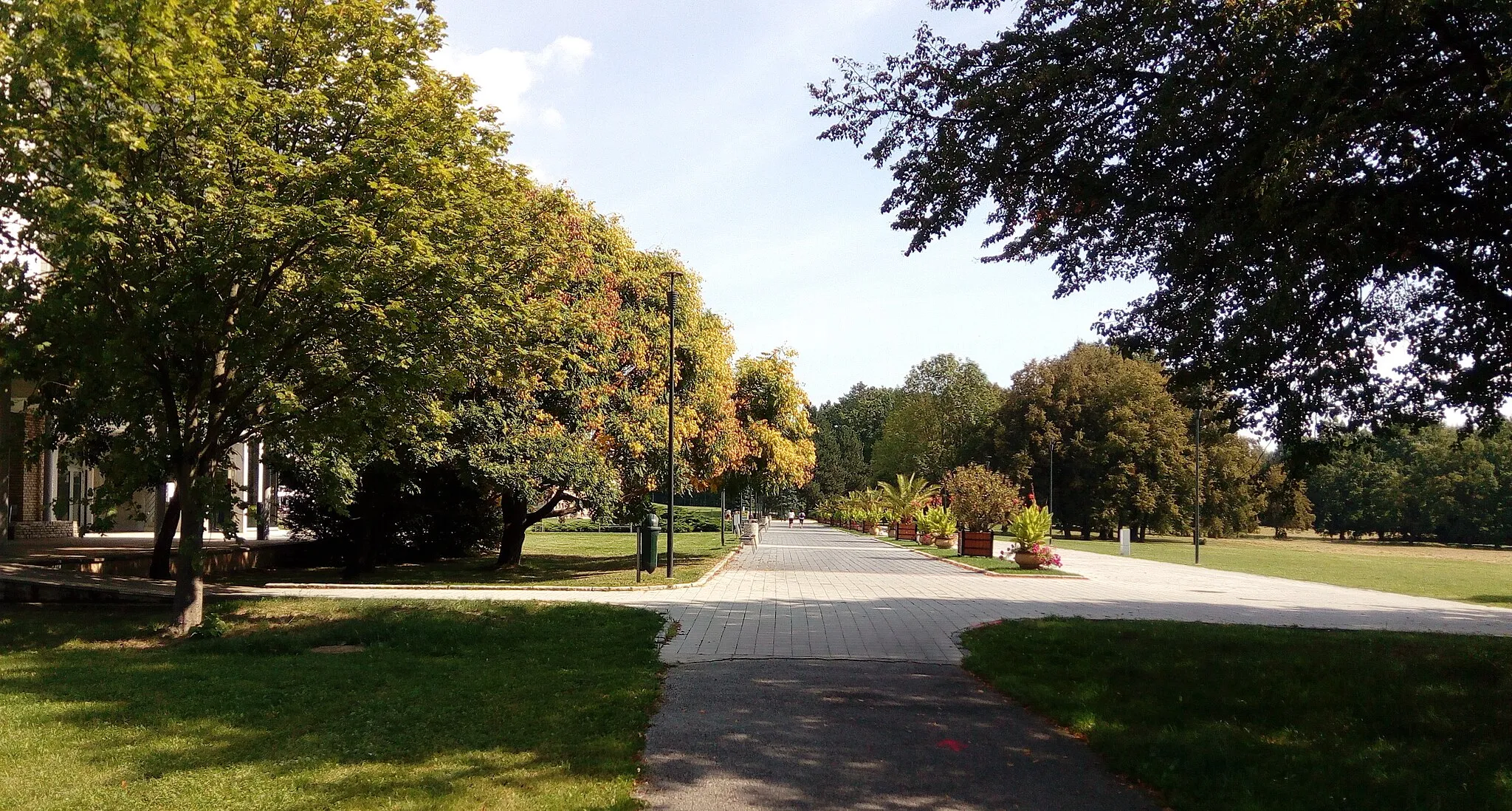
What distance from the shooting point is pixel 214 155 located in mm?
10188

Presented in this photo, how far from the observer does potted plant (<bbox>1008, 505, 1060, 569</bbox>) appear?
25.8m

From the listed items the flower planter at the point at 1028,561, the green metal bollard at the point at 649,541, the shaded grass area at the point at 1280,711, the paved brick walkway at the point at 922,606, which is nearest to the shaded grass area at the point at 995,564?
the flower planter at the point at 1028,561

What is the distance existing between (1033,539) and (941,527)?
1132cm

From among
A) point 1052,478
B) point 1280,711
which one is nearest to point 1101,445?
point 1052,478

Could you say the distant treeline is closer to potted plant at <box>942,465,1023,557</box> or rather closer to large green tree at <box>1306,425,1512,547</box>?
large green tree at <box>1306,425,1512,547</box>

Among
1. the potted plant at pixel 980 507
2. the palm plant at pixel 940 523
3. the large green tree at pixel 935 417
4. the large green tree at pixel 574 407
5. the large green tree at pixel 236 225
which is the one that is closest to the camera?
the large green tree at pixel 236 225

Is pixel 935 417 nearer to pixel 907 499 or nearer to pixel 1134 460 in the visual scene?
pixel 1134 460

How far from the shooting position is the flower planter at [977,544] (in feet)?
99.2

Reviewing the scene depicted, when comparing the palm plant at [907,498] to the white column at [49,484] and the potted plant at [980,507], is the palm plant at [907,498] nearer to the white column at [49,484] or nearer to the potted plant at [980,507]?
the potted plant at [980,507]

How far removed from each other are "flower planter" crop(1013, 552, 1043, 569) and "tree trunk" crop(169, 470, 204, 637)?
774 inches

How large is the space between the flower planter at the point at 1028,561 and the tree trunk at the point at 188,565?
19649 mm

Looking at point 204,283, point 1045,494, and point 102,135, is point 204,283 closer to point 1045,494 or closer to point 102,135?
point 102,135

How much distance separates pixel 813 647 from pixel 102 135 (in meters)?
8.90

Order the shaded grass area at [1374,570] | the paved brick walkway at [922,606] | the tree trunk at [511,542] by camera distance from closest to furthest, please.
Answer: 1. the paved brick walkway at [922,606]
2. the shaded grass area at [1374,570]
3. the tree trunk at [511,542]
